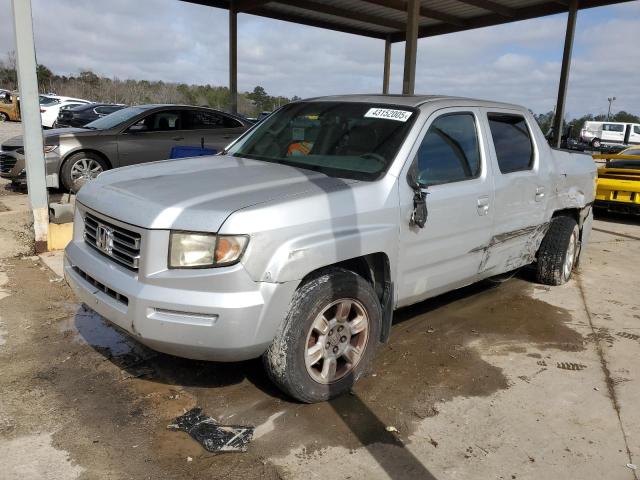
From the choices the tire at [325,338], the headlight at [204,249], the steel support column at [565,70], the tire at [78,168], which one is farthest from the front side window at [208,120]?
the steel support column at [565,70]

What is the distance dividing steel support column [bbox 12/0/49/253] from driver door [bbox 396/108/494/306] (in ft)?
14.0

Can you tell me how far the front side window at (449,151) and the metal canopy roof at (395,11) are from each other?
10709 mm

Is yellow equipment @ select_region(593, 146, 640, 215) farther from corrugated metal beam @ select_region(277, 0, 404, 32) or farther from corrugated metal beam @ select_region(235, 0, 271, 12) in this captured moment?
corrugated metal beam @ select_region(235, 0, 271, 12)

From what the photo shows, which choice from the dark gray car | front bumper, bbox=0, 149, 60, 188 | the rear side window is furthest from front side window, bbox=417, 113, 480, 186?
front bumper, bbox=0, 149, 60, 188

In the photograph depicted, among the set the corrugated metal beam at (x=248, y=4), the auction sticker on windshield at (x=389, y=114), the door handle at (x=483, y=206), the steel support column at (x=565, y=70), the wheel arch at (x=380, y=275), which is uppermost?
the corrugated metal beam at (x=248, y=4)

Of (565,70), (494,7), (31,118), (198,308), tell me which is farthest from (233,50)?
(198,308)

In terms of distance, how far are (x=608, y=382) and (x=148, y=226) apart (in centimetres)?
312

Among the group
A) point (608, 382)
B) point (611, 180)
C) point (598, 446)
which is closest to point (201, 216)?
point (598, 446)

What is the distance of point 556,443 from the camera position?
9.57ft

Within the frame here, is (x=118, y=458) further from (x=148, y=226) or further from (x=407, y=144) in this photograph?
(x=407, y=144)

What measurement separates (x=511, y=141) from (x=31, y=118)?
15.8 ft

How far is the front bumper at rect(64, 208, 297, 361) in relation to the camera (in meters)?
2.64

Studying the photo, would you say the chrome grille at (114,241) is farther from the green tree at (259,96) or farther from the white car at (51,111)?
the green tree at (259,96)

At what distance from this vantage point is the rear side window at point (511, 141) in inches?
171
